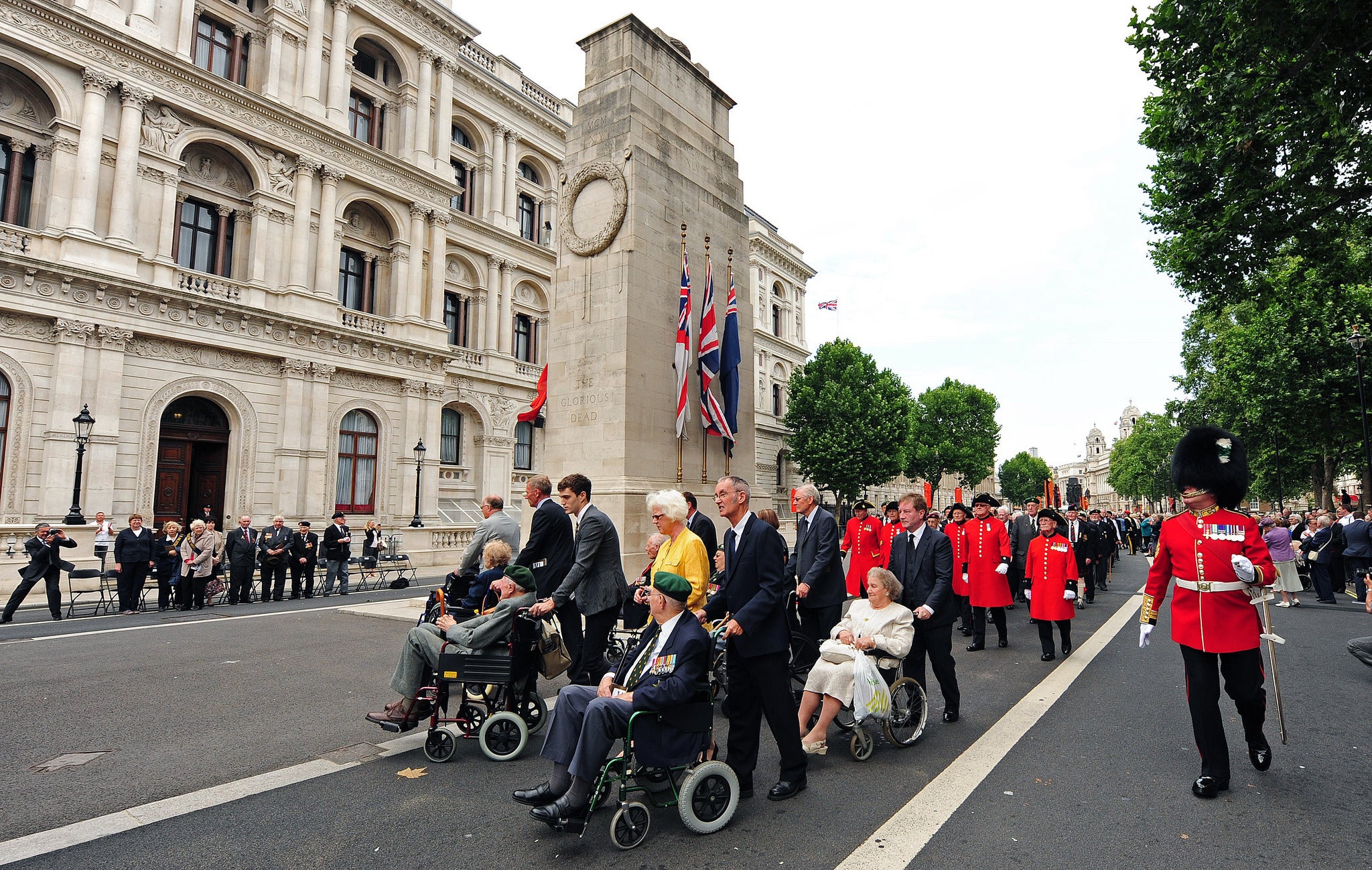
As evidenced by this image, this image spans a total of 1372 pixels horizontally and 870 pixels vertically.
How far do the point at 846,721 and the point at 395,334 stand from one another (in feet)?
86.7

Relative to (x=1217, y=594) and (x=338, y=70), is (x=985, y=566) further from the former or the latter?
(x=338, y=70)

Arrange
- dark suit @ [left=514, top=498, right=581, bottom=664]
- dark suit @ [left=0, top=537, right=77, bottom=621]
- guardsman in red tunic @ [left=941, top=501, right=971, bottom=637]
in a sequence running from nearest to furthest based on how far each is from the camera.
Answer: dark suit @ [left=514, top=498, right=581, bottom=664], guardsman in red tunic @ [left=941, top=501, right=971, bottom=637], dark suit @ [left=0, top=537, right=77, bottom=621]

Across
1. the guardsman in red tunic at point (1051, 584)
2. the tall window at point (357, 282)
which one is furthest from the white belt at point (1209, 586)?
the tall window at point (357, 282)

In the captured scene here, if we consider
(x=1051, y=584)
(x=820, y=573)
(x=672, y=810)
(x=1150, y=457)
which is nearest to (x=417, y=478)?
(x=1051, y=584)

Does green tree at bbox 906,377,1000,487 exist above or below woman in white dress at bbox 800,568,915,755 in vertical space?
above

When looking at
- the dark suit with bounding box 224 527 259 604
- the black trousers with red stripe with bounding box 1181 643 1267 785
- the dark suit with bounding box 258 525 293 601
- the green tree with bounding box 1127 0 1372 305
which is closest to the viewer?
the black trousers with red stripe with bounding box 1181 643 1267 785

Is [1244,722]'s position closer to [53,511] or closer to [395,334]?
[53,511]

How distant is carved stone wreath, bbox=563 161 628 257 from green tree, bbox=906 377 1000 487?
4962 cm

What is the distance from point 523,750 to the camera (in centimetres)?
550

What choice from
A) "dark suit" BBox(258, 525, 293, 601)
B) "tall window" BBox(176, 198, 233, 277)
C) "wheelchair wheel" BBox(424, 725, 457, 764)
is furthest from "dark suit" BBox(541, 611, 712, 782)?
"tall window" BBox(176, 198, 233, 277)

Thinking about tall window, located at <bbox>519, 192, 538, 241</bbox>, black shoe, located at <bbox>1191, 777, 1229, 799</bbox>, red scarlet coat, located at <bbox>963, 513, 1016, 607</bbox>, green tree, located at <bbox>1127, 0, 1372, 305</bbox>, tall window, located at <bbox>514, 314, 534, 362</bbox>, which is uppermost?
tall window, located at <bbox>519, 192, 538, 241</bbox>

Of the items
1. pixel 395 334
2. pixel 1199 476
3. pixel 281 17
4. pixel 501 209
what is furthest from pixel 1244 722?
pixel 501 209

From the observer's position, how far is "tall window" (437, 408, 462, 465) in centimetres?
3147

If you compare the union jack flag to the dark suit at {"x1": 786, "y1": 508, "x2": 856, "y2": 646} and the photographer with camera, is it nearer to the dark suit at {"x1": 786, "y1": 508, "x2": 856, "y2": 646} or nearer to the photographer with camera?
the dark suit at {"x1": 786, "y1": 508, "x2": 856, "y2": 646}
